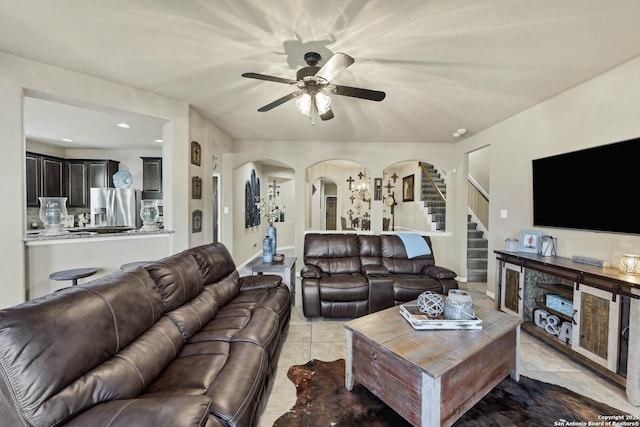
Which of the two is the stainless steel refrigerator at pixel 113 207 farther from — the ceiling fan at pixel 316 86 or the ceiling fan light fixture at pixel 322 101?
the ceiling fan light fixture at pixel 322 101

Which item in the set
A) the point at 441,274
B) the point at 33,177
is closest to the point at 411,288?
the point at 441,274

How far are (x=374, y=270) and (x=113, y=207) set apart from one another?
17.3 feet

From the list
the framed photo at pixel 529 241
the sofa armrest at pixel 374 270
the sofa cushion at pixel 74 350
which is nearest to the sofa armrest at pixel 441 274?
the sofa armrest at pixel 374 270

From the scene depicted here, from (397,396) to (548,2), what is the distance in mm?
2694

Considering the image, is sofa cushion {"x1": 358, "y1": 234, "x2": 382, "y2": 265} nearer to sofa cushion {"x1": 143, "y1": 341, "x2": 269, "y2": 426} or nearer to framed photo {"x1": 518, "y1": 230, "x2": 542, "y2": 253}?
framed photo {"x1": 518, "y1": 230, "x2": 542, "y2": 253}

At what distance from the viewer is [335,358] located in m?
2.42

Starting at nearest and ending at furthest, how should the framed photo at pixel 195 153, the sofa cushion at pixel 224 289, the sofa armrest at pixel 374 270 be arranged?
the sofa cushion at pixel 224 289, the sofa armrest at pixel 374 270, the framed photo at pixel 195 153

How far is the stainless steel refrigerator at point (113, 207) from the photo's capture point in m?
5.21

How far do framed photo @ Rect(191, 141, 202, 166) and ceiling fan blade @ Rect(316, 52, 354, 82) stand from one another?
2340 mm

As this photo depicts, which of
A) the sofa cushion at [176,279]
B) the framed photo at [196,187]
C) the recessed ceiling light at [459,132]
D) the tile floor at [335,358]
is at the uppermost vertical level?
the recessed ceiling light at [459,132]

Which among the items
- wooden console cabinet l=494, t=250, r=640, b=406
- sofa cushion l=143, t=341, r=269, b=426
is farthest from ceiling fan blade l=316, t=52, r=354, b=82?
wooden console cabinet l=494, t=250, r=640, b=406

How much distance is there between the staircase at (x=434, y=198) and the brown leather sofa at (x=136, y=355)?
546cm

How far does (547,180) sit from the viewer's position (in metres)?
3.08

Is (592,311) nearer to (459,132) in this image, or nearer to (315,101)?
(315,101)
